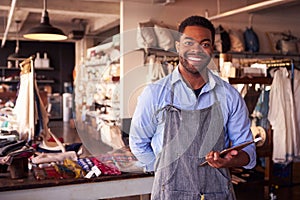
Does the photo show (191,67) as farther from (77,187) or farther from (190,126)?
(77,187)

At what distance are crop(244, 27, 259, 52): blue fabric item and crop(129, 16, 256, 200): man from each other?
4.31m

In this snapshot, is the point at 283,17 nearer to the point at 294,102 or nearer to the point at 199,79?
the point at 294,102

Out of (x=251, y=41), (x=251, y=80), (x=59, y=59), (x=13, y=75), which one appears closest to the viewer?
(x=251, y=80)

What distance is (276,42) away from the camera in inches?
233

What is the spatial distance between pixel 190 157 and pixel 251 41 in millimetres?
4487

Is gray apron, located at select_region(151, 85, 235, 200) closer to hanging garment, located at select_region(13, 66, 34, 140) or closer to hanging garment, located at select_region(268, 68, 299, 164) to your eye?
hanging garment, located at select_region(13, 66, 34, 140)

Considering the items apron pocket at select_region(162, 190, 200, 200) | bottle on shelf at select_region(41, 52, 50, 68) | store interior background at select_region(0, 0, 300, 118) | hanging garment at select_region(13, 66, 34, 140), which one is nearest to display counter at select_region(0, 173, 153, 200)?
apron pocket at select_region(162, 190, 200, 200)

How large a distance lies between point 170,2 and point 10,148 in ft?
11.2

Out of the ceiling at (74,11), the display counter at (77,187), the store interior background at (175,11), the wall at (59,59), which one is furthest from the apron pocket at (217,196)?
the wall at (59,59)

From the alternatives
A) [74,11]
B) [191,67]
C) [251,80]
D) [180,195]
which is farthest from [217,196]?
[74,11]

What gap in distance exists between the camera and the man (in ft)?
4.42

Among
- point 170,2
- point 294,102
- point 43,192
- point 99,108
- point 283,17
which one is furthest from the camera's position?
point 283,17

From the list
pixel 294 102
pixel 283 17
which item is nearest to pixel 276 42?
pixel 283 17

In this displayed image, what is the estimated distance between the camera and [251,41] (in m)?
5.52
